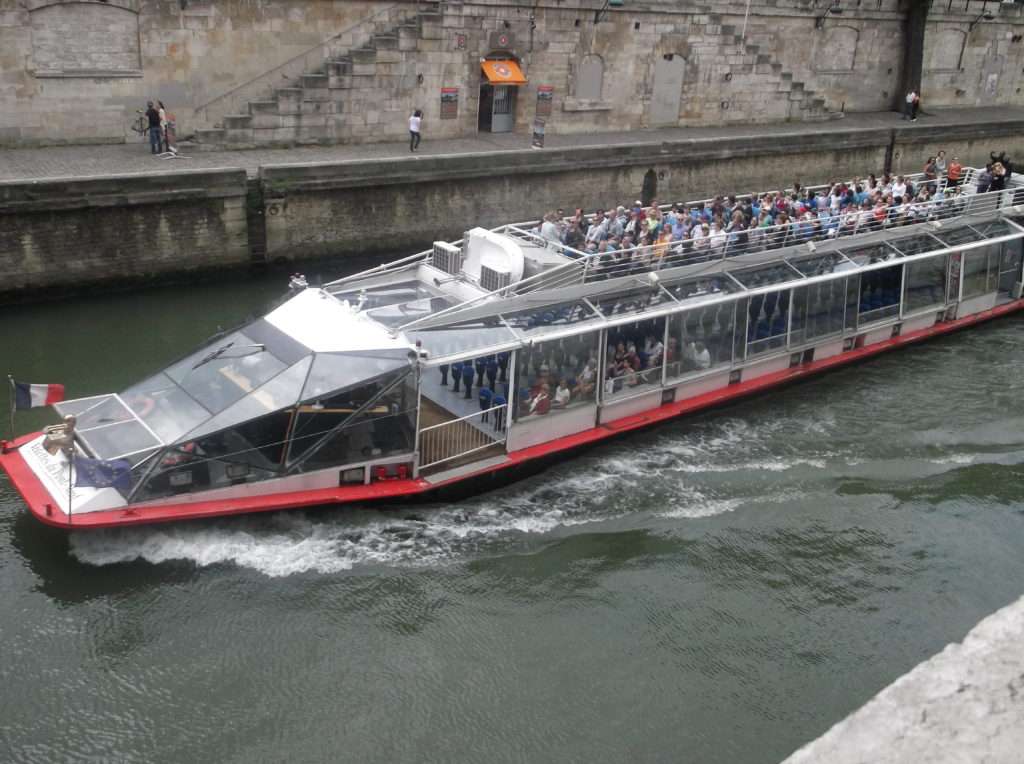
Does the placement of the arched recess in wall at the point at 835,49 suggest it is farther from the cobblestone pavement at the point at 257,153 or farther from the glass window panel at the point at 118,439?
the glass window panel at the point at 118,439

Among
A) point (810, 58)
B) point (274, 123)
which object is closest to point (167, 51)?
point (274, 123)

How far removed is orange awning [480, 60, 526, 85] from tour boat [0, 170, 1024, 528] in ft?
38.8

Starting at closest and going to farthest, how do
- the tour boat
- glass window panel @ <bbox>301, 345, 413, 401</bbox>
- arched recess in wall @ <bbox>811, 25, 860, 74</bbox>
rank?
the tour boat → glass window panel @ <bbox>301, 345, 413, 401</bbox> → arched recess in wall @ <bbox>811, 25, 860, 74</bbox>

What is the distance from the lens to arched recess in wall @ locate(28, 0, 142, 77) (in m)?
20.8

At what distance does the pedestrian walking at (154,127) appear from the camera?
2133 cm

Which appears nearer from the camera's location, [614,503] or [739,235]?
[614,503]

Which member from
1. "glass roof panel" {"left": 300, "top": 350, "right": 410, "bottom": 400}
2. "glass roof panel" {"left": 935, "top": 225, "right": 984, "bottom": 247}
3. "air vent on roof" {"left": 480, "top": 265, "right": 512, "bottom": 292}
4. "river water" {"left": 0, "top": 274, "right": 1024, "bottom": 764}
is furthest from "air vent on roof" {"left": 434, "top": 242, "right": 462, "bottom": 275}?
"glass roof panel" {"left": 935, "top": 225, "right": 984, "bottom": 247}

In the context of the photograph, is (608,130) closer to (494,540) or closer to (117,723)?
(494,540)

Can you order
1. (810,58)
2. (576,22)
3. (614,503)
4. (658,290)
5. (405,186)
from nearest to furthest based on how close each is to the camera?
(614,503)
(658,290)
(405,186)
(576,22)
(810,58)

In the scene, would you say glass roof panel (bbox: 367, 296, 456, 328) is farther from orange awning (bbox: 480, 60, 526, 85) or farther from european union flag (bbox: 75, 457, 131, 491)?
orange awning (bbox: 480, 60, 526, 85)

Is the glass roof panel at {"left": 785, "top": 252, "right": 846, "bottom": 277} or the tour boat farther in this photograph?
the glass roof panel at {"left": 785, "top": 252, "right": 846, "bottom": 277}

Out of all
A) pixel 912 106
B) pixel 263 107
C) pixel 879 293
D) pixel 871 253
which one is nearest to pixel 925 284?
pixel 879 293

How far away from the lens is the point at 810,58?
33.8 metres

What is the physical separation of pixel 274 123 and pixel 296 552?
562 inches
